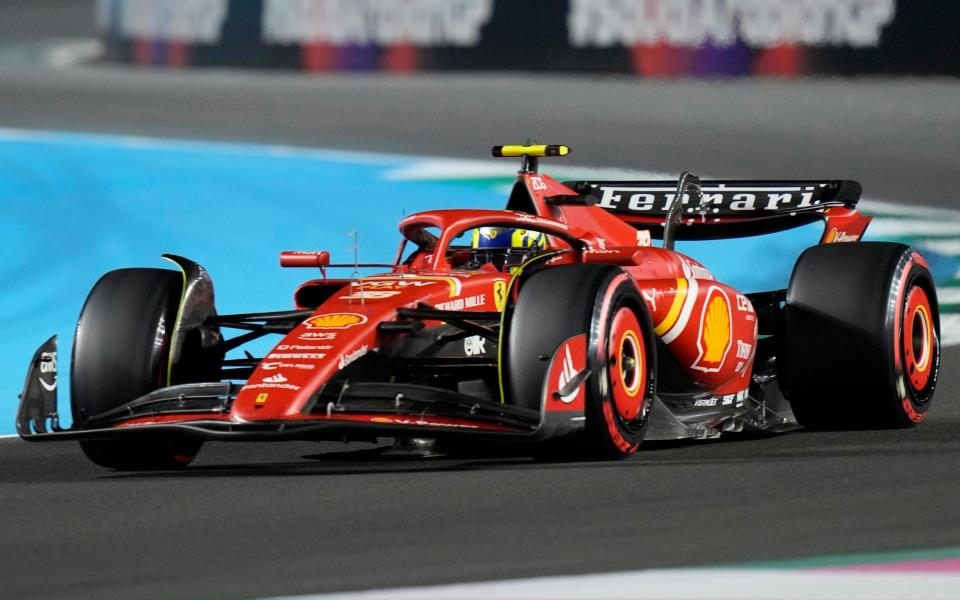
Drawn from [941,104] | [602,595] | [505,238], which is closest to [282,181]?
[941,104]

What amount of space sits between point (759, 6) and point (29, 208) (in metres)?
9.14

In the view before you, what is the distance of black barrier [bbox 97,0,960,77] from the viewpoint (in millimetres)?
22781

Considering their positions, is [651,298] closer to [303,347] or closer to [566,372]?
[566,372]

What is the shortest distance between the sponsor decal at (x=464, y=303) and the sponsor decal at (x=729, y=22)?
582 inches

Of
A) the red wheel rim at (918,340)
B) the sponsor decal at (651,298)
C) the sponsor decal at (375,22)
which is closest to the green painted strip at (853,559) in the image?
the sponsor decal at (651,298)

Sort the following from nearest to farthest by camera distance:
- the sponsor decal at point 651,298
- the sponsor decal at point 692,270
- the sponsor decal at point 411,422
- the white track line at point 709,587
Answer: the white track line at point 709,587 → the sponsor decal at point 411,422 → the sponsor decal at point 651,298 → the sponsor decal at point 692,270

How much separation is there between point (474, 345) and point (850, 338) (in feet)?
6.94

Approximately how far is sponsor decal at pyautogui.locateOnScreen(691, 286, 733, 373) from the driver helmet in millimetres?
964

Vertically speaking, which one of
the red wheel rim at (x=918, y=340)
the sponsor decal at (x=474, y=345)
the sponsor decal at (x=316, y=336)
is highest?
the sponsor decal at (x=316, y=336)

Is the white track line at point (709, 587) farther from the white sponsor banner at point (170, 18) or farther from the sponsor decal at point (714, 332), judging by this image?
the white sponsor banner at point (170, 18)

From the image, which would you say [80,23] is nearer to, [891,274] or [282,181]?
[282,181]

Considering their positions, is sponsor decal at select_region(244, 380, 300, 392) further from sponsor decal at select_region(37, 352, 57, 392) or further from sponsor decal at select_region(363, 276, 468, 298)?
sponsor decal at select_region(37, 352, 57, 392)

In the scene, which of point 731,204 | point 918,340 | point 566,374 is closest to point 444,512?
point 566,374

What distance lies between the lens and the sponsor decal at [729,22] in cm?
2297
